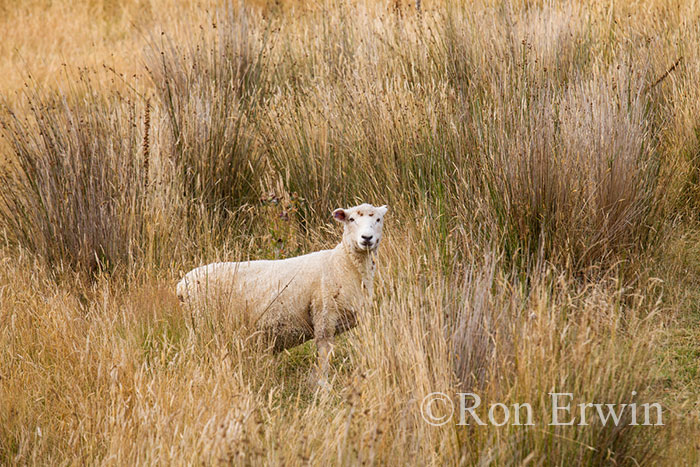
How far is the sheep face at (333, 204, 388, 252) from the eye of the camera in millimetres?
A: 3447

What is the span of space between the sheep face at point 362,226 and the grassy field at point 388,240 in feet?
0.70

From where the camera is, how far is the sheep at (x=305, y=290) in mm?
3615

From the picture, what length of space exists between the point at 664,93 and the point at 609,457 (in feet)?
12.1

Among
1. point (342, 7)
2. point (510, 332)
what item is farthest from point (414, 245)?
point (342, 7)

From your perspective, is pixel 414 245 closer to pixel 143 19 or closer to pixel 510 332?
pixel 510 332

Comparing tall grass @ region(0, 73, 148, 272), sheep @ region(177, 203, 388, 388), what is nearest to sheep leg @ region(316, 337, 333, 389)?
sheep @ region(177, 203, 388, 388)

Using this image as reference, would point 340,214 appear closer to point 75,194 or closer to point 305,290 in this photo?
point 305,290

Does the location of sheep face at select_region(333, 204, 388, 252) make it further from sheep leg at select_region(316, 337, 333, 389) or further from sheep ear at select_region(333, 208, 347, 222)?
sheep leg at select_region(316, 337, 333, 389)

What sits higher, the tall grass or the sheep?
the tall grass

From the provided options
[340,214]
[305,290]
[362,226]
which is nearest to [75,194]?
[305,290]

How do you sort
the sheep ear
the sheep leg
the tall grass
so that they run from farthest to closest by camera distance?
the tall grass, the sheep ear, the sheep leg

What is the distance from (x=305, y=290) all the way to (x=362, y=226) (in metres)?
0.43

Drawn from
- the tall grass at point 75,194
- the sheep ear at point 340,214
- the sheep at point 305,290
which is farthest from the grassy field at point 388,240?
the sheep ear at point 340,214

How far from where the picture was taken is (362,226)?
3.48 meters
